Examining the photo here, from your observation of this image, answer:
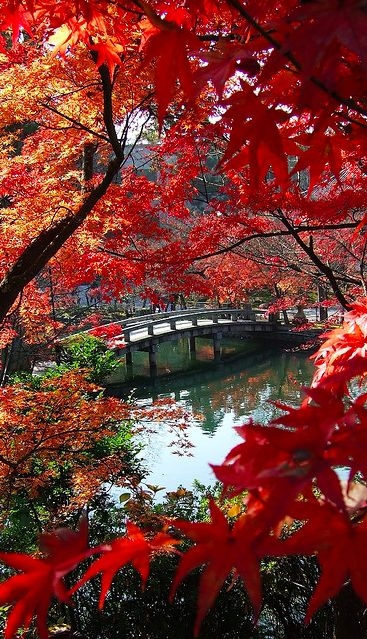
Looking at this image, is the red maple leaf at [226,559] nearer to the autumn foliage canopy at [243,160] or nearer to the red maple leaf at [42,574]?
the autumn foliage canopy at [243,160]

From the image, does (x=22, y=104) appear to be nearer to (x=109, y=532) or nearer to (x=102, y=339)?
A: (x=109, y=532)

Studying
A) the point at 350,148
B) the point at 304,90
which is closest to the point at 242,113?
the point at 304,90

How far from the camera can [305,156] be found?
121 centimetres

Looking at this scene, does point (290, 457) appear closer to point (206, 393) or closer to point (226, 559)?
point (226, 559)

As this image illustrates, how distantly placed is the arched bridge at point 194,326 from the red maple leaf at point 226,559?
58.3 ft

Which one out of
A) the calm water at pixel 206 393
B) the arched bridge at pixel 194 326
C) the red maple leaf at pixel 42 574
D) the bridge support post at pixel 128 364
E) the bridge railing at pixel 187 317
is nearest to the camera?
the red maple leaf at pixel 42 574

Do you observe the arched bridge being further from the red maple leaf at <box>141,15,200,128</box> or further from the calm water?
the red maple leaf at <box>141,15,200,128</box>

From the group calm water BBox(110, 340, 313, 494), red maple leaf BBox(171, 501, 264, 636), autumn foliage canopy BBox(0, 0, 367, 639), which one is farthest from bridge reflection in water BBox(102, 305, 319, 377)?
red maple leaf BBox(171, 501, 264, 636)

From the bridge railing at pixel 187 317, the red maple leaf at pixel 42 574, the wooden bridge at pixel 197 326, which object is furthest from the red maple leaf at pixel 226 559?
the wooden bridge at pixel 197 326

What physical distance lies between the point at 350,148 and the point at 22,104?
11.0 feet

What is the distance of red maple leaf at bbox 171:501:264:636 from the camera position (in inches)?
29.5

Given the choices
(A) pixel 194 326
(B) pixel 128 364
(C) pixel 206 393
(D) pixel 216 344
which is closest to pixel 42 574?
(C) pixel 206 393

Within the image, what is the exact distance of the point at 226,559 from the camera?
788 millimetres

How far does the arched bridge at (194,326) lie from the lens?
62.8 feet
